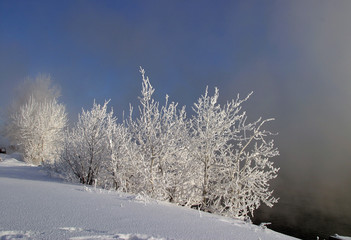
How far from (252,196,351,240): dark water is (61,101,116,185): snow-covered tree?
62.1 feet

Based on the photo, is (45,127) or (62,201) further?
(45,127)

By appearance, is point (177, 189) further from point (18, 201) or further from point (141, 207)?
point (18, 201)

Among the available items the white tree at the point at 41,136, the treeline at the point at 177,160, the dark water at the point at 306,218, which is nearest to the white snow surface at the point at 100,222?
the treeline at the point at 177,160

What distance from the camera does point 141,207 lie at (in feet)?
11.9

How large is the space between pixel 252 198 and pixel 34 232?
5562 millimetres

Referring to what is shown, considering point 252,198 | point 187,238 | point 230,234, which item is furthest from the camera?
point 252,198

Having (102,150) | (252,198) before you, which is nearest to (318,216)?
(252,198)

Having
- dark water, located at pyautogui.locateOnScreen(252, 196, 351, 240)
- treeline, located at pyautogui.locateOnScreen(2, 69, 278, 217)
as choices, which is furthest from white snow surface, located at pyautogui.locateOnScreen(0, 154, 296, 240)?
dark water, located at pyautogui.locateOnScreen(252, 196, 351, 240)

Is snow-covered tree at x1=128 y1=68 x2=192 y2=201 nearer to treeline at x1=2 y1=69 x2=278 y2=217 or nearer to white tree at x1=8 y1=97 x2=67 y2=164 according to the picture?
treeline at x1=2 y1=69 x2=278 y2=217

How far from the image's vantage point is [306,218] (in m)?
28.2

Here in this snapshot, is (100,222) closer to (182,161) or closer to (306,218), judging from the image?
(182,161)

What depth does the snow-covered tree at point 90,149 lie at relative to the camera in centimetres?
746

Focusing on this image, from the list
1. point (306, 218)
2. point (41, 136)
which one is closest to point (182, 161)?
point (41, 136)

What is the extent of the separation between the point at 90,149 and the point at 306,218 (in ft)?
94.7
